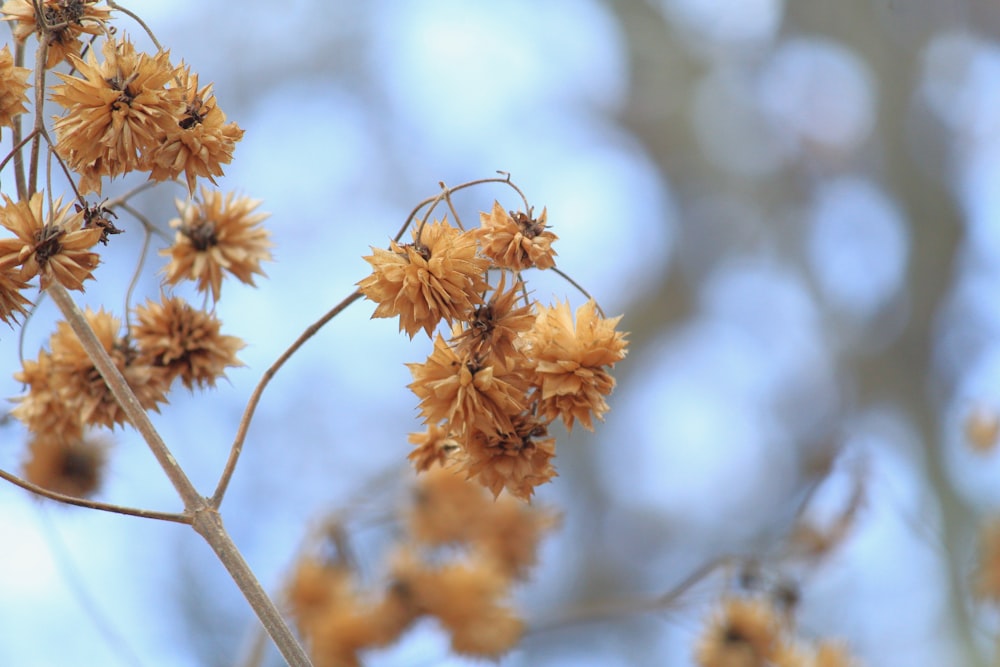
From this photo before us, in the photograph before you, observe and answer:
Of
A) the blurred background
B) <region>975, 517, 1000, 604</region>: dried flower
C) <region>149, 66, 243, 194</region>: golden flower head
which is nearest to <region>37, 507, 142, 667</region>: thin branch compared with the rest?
<region>149, 66, 243, 194</region>: golden flower head

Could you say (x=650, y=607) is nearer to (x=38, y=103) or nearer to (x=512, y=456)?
(x=512, y=456)

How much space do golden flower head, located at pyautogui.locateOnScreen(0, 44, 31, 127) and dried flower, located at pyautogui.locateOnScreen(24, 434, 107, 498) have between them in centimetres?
43

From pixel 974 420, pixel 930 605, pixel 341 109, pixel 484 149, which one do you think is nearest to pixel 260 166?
pixel 341 109

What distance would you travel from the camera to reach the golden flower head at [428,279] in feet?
1.76

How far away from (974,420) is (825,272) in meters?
1.69

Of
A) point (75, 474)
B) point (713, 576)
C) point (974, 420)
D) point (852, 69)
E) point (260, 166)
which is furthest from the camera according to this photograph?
point (852, 69)

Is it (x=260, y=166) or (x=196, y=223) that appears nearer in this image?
(x=196, y=223)

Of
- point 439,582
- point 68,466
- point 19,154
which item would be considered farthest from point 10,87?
point 439,582

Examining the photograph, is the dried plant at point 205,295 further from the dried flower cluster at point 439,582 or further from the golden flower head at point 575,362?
the dried flower cluster at point 439,582

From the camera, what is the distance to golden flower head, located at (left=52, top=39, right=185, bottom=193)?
0.53 meters

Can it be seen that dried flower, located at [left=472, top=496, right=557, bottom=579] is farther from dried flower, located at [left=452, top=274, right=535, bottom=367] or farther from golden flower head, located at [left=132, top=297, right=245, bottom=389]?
dried flower, located at [left=452, top=274, right=535, bottom=367]

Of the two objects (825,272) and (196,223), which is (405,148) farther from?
(196,223)

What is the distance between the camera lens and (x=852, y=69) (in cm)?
359

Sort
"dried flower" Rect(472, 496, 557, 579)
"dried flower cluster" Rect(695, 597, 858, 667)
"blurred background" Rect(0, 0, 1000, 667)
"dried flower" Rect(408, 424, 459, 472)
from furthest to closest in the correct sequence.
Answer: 1. "blurred background" Rect(0, 0, 1000, 667)
2. "dried flower" Rect(472, 496, 557, 579)
3. "dried flower cluster" Rect(695, 597, 858, 667)
4. "dried flower" Rect(408, 424, 459, 472)
